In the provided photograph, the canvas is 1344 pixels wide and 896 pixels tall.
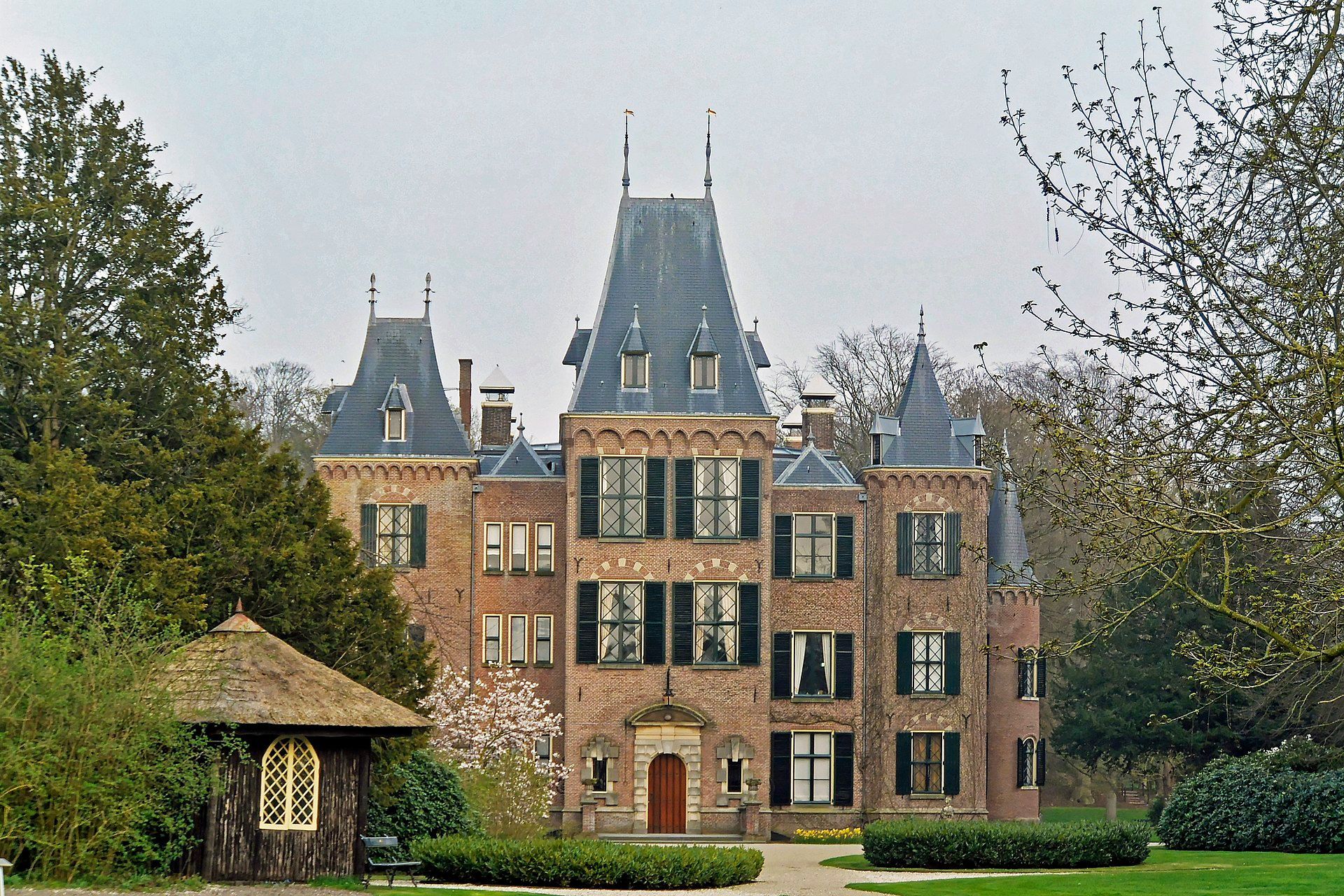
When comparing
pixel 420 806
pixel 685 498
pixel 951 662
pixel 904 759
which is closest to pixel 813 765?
pixel 904 759

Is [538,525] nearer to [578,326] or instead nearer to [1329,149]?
[578,326]

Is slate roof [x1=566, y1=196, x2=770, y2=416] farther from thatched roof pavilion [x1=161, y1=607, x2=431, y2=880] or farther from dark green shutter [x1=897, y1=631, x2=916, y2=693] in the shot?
thatched roof pavilion [x1=161, y1=607, x2=431, y2=880]

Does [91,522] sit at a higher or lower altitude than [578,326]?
lower

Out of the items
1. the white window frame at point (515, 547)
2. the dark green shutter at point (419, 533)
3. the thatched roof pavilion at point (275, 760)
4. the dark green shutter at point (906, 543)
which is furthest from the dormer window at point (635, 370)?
the thatched roof pavilion at point (275, 760)

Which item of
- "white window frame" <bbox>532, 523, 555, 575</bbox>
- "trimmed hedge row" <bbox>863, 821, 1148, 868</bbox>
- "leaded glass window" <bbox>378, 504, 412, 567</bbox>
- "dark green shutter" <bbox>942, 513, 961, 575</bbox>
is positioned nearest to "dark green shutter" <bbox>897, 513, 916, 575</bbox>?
"dark green shutter" <bbox>942, 513, 961, 575</bbox>

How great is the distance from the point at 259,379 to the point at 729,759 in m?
30.4

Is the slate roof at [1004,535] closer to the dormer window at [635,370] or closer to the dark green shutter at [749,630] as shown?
the dark green shutter at [749,630]

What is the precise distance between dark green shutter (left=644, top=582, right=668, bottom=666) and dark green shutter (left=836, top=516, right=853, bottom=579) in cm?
430

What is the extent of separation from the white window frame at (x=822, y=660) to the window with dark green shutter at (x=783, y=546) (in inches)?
54.8

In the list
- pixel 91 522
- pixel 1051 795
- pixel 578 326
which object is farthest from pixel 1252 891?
pixel 1051 795

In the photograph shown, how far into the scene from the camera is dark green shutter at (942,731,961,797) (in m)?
39.0

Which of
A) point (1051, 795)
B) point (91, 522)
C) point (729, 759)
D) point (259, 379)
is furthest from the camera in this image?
point (259, 379)

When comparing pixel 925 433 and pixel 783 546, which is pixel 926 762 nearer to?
pixel 783 546

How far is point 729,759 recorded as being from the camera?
38.4m
